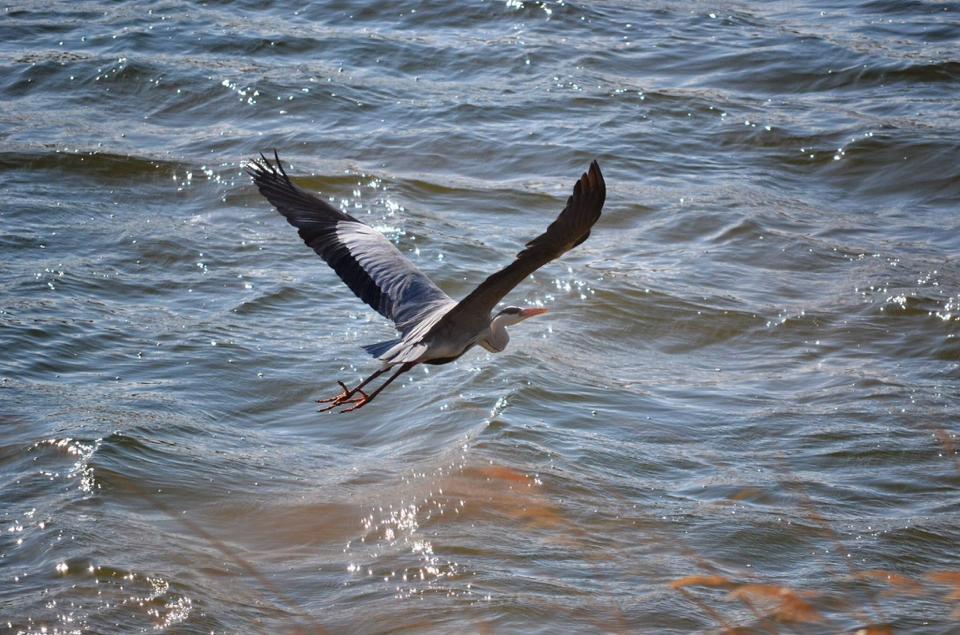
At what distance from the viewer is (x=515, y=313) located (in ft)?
18.8

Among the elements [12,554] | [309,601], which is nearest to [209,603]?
[309,601]

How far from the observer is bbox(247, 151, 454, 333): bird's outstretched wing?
5.66m

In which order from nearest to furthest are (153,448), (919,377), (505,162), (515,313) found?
(515,313) → (153,448) → (919,377) → (505,162)

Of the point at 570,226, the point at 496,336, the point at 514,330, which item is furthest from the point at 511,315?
the point at 514,330

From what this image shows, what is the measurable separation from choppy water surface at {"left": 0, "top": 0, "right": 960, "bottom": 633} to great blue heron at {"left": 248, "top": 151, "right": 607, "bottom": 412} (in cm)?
88

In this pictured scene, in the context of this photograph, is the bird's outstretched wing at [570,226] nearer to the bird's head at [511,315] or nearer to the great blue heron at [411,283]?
the great blue heron at [411,283]

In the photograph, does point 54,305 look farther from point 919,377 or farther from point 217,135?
point 919,377

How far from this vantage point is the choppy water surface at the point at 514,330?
5344 mm

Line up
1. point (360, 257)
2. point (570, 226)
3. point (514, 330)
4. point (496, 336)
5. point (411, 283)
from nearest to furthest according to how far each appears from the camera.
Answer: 1. point (570, 226)
2. point (496, 336)
3. point (411, 283)
4. point (360, 257)
5. point (514, 330)

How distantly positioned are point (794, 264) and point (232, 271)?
3.78 metres

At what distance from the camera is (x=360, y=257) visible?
587cm

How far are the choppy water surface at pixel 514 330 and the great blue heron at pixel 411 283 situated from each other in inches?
34.5

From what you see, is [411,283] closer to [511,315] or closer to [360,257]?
[360,257]

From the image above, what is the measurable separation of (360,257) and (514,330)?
2.42 meters
